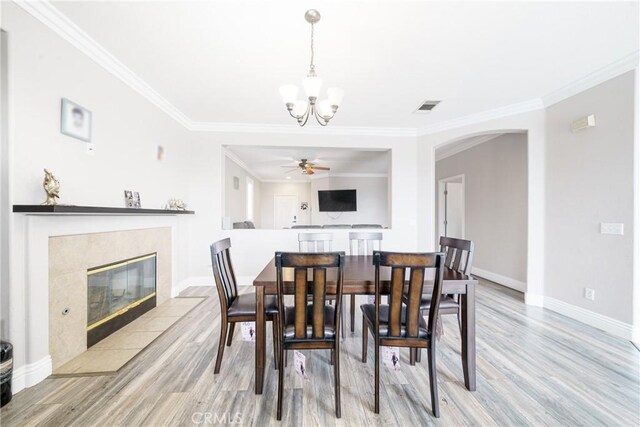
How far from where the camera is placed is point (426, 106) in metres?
3.47

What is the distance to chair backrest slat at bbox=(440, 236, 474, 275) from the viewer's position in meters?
2.10

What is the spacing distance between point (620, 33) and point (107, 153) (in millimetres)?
4644

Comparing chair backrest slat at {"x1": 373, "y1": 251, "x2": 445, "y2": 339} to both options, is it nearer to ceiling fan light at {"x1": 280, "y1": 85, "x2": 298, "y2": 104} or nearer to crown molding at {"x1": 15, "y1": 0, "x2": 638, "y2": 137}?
ceiling fan light at {"x1": 280, "y1": 85, "x2": 298, "y2": 104}

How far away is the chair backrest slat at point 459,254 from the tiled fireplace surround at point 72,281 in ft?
10.3

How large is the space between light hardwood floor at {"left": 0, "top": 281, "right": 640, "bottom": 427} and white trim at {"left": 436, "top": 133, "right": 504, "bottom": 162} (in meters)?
3.35

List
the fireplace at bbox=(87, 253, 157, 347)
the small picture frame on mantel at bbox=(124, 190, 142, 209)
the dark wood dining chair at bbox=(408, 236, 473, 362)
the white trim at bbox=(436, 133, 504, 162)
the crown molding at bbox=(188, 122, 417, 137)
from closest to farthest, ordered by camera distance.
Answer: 1. the dark wood dining chair at bbox=(408, 236, 473, 362)
2. the fireplace at bbox=(87, 253, 157, 347)
3. the small picture frame on mantel at bbox=(124, 190, 142, 209)
4. the crown molding at bbox=(188, 122, 417, 137)
5. the white trim at bbox=(436, 133, 504, 162)

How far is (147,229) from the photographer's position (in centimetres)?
303

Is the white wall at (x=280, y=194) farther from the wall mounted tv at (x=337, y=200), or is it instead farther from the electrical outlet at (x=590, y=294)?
the electrical outlet at (x=590, y=294)

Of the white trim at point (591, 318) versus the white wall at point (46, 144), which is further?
the white trim at point (591, 318)

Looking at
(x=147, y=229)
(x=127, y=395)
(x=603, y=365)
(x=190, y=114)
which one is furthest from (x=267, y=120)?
(x=603, y=365)

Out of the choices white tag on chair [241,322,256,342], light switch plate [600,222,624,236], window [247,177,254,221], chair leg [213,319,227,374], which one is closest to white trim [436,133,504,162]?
light switch plate [600,222,624,236]

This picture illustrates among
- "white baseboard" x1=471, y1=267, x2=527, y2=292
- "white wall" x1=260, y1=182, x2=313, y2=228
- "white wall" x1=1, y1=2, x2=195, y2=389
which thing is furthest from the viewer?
"white wall" x1=260, y1=182, x2=313, y2=228

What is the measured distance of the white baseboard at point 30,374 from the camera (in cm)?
170

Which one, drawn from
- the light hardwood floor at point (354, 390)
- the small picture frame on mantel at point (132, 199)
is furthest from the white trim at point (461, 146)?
the small picture frame on mantel at point (132, 199)
